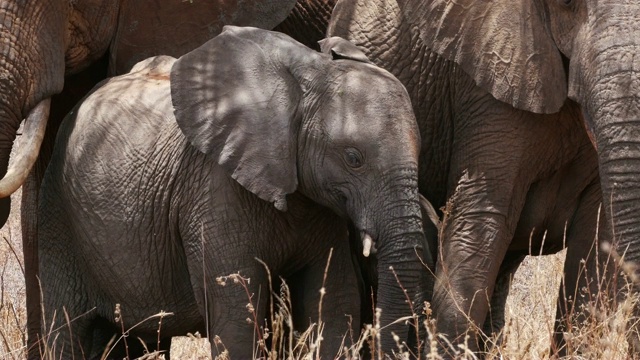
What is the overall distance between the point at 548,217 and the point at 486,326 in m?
0.93

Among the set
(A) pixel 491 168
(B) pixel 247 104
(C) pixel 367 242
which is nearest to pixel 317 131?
(B) pixel 247 104

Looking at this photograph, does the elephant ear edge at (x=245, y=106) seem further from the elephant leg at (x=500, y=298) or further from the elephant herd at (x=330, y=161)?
the elephant leg at (x=500, y=298)

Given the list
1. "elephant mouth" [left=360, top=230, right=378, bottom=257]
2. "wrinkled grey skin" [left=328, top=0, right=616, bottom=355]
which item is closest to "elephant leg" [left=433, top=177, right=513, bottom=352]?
"wrinkled grey skin" [left=328, top=0, right=616, bottom=355]

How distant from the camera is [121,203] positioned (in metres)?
6.65

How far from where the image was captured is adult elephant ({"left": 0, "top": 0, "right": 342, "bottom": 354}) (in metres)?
6.70

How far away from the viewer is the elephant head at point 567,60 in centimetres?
613

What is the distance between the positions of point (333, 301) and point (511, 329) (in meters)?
1.50

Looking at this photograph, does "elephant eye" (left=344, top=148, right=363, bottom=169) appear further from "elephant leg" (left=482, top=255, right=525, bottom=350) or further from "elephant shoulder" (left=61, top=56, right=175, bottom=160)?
"elephant leg" (left=482, top=255, right=525, bottom=350)

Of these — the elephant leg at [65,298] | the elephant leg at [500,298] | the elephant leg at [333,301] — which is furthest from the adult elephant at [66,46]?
the elephant leg at [500,298]

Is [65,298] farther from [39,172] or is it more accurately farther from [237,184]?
[237,184]

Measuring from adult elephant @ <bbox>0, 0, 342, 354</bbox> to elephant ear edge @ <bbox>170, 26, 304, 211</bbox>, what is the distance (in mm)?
582

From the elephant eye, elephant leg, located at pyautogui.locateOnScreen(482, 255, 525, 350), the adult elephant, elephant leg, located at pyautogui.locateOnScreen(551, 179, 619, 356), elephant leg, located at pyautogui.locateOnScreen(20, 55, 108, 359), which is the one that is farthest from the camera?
elephant leg, located at pyautogui.locateOnScreen(482, 255, 525, 350)

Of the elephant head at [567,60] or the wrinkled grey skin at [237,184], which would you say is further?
the wrinkled grey skin at [237,184]

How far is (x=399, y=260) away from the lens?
618 centimetres
